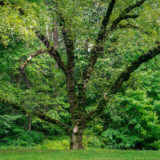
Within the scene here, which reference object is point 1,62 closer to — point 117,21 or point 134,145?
point 117,21

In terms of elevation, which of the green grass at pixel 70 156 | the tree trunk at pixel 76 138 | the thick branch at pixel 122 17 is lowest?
the green grass at pixel 70 156

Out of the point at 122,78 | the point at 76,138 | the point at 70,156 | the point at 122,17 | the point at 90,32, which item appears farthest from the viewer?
the point at 76,138

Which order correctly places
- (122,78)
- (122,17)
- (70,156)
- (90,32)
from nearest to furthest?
(70,156) → (90,32) → (122,78) → (122,17)

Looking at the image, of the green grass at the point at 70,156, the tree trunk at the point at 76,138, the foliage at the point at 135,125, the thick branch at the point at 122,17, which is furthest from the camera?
the foliage at the point at 135,125

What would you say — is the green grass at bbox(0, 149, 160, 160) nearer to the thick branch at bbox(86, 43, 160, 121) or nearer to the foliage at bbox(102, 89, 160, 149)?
the thick branch at bbox(86, 43, 160, 121)

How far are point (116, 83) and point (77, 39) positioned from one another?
2.67 meters

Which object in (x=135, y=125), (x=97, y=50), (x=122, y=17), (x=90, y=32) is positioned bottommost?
(x=135, y=125)

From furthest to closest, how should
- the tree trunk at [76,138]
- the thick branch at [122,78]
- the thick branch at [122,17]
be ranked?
1. the tree trunk at [76,138]
2. the thick branch at [122,17]
3. the thick branch at [122,78]

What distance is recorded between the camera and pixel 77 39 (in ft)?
36.5

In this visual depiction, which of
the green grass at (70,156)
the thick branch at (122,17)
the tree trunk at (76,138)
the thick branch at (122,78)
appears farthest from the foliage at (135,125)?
the green grass at (70,156)

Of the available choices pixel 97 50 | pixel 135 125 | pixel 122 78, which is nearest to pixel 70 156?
pixel 122 78

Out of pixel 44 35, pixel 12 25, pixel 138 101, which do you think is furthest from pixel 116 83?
pixel 138 101

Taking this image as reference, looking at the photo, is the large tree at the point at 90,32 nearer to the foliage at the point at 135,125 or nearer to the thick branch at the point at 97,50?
the thick branch at the point at 97,50

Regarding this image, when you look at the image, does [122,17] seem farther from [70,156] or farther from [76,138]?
[70,156]
